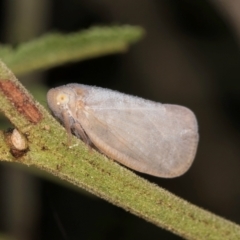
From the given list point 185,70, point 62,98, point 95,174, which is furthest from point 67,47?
point 185,70

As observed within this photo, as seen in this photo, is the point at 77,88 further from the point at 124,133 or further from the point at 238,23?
the point at 238,23

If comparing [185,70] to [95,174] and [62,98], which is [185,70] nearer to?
[62,98]

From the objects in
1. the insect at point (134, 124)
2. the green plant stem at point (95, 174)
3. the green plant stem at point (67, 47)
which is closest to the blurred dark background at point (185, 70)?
the green plant stem at point (67, 47)

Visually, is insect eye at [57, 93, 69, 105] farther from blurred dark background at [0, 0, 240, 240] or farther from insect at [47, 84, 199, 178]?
blurred dark background at [0, 0, 240, 240]

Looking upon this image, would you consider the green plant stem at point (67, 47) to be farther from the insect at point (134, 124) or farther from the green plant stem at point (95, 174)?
the green plant stem at point (95, 174)

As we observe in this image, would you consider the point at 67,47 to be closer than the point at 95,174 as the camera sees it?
No

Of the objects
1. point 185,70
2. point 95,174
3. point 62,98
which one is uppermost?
point 185,70
